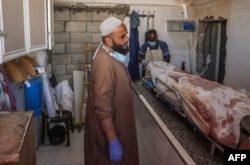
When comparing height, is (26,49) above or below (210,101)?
above

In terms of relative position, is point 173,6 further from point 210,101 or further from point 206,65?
point 210,101

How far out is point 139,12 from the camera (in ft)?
13.4

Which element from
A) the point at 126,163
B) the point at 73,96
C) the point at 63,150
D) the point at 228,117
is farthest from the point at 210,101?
the point at 73,96

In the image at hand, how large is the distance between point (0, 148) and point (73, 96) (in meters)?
2.84

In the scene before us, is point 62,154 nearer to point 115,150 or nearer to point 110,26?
point 115,150

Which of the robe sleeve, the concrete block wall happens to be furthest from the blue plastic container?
the concrete block wall

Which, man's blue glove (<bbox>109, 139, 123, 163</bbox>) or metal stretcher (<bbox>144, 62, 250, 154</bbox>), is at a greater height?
metal stretcher (<bbox>144, 62, 250, 154</bbox>)

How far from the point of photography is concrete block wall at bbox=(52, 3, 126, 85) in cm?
391

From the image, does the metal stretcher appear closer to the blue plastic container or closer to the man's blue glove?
the man's blue glove

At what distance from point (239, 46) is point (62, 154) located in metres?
2.39

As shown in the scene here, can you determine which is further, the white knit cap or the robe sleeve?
the white knit cap

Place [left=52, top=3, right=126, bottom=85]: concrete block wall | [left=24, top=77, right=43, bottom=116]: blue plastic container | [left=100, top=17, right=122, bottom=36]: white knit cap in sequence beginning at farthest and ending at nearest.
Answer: [left=52, top=3, right=126, bottom=85]: concrete block wall < [left=24, top=77, right=43, bottom=116]: blue plastic container < [left=100, top=17, right=122, bottom=36]: white knit cap

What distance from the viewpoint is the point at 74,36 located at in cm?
398

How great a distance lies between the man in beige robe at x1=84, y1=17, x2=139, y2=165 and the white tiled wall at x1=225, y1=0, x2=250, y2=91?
5.28 ft
